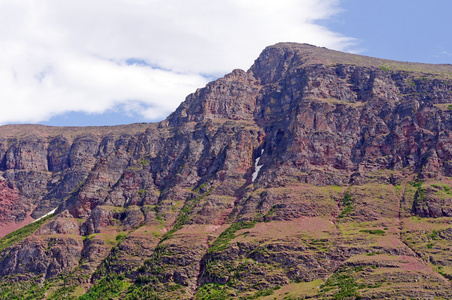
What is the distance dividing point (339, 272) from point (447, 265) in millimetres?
38214

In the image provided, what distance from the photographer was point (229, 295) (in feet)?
650

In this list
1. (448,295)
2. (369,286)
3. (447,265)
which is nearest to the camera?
(448,295)

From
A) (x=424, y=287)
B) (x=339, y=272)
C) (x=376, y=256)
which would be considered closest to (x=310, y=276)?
(x=339, y=272)

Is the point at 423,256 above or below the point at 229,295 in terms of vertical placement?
above

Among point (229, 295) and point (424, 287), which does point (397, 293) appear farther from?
point (229, 295)

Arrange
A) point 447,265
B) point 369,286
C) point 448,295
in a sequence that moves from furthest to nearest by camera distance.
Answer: point 447,265
point 369,286
point 448,295

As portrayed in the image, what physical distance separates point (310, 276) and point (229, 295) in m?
30.6

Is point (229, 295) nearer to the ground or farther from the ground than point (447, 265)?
nearer to the ground

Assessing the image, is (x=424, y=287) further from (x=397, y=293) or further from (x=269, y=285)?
(x=269, y=285)

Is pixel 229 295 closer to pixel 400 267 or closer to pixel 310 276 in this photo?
pixel 310 276

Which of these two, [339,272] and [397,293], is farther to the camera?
[339,272]

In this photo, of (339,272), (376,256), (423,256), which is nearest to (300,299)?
(339,272)

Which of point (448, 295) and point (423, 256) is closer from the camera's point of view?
point (448, 295)

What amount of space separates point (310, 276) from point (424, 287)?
41.6 m
